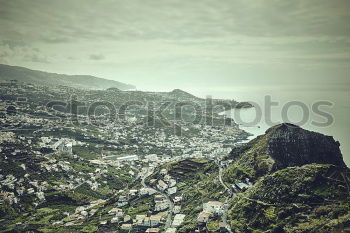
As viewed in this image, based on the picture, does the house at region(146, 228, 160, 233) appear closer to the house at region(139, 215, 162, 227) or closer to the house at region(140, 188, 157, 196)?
the house at region(139, 215, 162, 227)

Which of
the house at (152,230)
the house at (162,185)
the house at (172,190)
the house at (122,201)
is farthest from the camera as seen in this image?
the house at (162,185)

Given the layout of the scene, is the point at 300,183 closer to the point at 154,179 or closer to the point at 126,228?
the point at 126,228

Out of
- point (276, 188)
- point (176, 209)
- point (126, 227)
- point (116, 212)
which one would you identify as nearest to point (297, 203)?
point (276, 188)

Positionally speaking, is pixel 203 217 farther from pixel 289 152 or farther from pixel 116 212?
pixel 289 152

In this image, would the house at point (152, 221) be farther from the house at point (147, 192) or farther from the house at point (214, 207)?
the house at point (147, 192)

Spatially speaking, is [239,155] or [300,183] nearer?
[300,183]

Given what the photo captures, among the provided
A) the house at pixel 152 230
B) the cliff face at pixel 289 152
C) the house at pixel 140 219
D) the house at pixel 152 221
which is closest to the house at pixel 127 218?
the house at pixel 140 219

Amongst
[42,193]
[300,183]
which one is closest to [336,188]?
[300,183]
